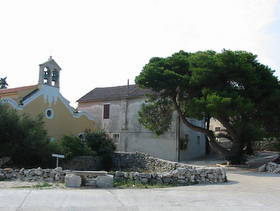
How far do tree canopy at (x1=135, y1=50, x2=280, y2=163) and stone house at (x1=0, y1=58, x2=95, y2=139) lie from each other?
727 centimetres

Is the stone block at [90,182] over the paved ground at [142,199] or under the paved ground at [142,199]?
over

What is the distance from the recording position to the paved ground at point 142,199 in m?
8.84

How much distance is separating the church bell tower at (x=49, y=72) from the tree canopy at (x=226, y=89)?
274 inches

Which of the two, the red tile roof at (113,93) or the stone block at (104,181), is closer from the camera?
the stone block at (104,181)

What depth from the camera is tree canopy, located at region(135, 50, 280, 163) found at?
21000 millimetres

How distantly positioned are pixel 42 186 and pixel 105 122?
25631 mm

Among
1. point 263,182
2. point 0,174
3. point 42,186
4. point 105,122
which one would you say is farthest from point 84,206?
point 105,122

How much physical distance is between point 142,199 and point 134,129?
25447mm

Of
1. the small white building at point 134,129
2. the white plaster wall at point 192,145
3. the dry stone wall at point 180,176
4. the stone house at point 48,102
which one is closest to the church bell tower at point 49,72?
the stone house at point 48,102

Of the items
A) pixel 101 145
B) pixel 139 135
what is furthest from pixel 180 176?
pixel 139 135

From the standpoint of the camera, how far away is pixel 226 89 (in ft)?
72.1

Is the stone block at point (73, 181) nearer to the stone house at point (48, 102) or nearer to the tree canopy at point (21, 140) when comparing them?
the tree canopy at point (21, 140)

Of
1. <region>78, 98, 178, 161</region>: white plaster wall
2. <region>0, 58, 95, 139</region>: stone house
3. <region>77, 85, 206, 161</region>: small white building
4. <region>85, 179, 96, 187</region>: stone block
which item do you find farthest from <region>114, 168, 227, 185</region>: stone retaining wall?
<region>78, 98, 178, 161</region>: white plaster wall

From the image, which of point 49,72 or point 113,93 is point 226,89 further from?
point 113,93
